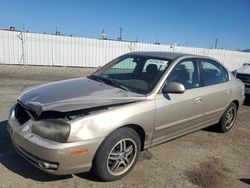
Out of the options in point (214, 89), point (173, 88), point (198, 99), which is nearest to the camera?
point (173, 88)

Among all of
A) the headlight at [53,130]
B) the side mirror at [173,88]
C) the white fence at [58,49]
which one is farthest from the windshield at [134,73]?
the white fence at [58,49]

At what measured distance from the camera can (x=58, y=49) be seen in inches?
784

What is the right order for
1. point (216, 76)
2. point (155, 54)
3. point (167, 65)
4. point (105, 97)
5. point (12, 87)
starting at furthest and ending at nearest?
point (12, 87)
point (216, 76)
point (155, 54)
point (167, 65)
point (105, 97)

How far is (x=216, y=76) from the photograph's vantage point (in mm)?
5418

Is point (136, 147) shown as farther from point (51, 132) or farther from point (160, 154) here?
point (51, 132)

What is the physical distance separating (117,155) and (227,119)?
129 inches

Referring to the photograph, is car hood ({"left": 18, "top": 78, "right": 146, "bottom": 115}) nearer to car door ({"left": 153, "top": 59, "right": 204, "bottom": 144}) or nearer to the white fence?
car door ({"left": 153, "top": 59, "right": 204, "bottom": 144})

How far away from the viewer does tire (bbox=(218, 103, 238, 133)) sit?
18.7 ft

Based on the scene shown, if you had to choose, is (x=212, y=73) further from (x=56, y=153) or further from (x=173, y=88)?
(x=56, y=153)

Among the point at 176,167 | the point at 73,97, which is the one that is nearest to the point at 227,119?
the point at 176,167

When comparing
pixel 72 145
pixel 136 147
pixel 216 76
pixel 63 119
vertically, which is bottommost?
pixel 136 147

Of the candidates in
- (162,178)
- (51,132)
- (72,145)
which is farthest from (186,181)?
(51,132)

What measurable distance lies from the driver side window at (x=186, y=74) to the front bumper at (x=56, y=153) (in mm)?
1767

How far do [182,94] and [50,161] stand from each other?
230 cm
